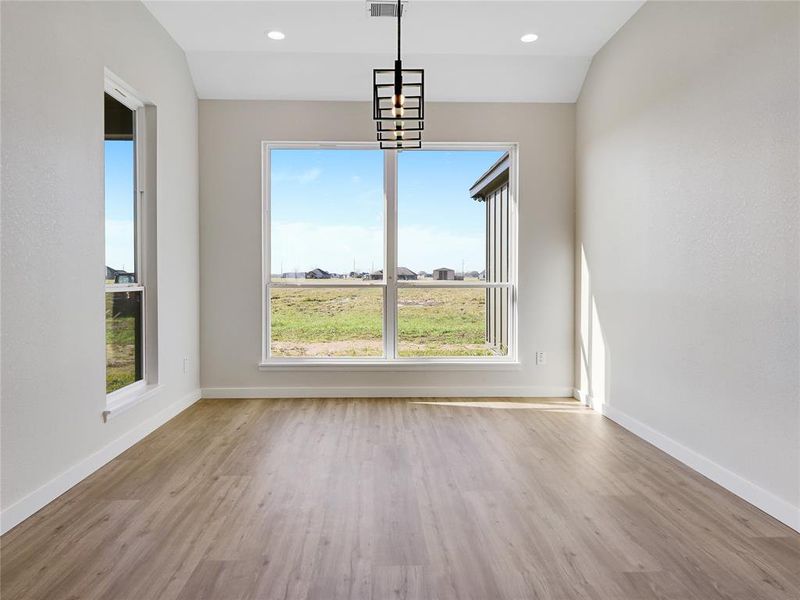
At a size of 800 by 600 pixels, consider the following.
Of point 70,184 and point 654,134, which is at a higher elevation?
point 654,134

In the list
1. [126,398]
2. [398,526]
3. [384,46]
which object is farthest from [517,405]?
[384,46]

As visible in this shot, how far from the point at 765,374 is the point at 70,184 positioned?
3.77 metres

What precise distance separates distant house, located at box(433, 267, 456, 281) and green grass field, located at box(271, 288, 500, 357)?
122mm

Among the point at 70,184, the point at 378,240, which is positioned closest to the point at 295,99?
the point at 378,240

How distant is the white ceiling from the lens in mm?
3627

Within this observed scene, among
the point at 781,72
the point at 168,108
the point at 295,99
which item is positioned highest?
the point at 295,99

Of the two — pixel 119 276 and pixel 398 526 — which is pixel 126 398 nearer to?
pixel 119 276

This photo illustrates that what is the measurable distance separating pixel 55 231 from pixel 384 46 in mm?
2964

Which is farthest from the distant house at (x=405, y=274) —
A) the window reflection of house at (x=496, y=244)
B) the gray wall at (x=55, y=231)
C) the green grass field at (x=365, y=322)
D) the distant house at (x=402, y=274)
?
the gray wall at (x=55, y=231)

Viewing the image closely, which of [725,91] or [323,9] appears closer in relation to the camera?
[725,91]

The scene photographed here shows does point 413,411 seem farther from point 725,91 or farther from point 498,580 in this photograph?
point 725,91

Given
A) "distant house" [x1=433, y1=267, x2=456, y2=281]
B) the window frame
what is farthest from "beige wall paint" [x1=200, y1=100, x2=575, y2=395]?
the window frame

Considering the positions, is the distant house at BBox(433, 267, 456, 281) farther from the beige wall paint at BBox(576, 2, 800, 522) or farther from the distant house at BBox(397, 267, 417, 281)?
the beige wall paint at BBox(576, 2, 800, 522)

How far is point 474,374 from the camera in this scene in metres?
4.81
